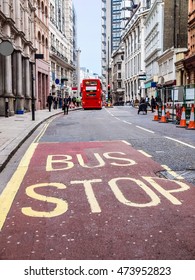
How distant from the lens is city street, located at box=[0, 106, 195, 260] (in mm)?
3545

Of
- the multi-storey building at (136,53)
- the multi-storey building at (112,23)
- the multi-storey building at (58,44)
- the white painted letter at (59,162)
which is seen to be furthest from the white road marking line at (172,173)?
the multi-storey building at (112,23)

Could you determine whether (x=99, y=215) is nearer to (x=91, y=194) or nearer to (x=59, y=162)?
(x=91, y=194)

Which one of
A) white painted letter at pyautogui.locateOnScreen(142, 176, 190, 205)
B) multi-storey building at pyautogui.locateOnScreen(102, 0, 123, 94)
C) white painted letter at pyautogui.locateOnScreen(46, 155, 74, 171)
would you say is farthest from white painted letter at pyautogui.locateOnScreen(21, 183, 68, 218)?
multi-storey building at pyautogui.locateOnScreen(102, 0, 123, 94)

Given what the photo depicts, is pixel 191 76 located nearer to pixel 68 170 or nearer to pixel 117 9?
pixel 68 170

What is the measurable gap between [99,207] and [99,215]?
0.32 metres

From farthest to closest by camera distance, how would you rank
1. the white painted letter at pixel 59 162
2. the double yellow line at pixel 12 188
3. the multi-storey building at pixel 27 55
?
the multi-storey building at pixel 27 55, the white painted letter at pixel 59 162, the double yellow line at pixel 12 188

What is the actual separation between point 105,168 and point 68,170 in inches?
28.2

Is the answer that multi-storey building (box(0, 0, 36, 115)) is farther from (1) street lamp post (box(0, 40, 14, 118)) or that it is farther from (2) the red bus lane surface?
(2) the red bus lane surface

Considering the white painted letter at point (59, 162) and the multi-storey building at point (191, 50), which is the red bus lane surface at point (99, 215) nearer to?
the white painted letter at point (59, 162)

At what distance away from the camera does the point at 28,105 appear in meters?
35.7

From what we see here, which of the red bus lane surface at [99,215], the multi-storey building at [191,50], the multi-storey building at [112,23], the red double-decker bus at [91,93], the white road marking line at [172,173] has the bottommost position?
the red bus lane surface at [99,215]

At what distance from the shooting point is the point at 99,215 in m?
4.55

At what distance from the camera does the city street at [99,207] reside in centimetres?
354
